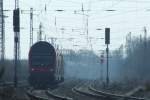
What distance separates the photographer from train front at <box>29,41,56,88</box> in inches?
1633

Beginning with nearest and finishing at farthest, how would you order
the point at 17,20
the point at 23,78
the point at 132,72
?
the point at 17,20
the point at 23,78
the point at 132,72

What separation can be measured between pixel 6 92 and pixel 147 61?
59.1 metres

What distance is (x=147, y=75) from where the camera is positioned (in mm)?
76250

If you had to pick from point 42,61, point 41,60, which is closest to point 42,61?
point 42,61

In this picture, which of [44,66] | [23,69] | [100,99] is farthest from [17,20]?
[23,69]

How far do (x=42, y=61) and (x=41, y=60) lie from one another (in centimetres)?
14

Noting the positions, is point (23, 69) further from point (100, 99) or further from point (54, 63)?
point (100, 99)

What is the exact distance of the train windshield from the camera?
41.4m

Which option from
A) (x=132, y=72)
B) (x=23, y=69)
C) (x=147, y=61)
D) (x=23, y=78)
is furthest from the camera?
(x=132, y=72)

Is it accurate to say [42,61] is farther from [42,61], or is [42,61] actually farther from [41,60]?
[41,60]

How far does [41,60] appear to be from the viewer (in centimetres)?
4147

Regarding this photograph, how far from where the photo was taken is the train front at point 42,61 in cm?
4147

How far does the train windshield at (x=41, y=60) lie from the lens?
41.4 m

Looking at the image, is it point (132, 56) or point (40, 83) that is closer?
point (40, 83)
